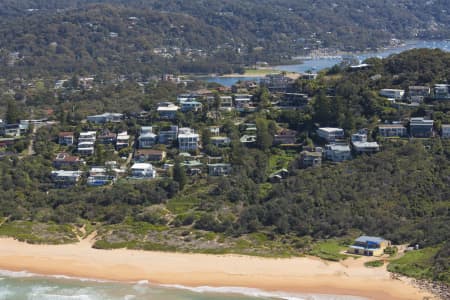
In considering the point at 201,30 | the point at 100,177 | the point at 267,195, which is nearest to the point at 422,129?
the point at 267,195

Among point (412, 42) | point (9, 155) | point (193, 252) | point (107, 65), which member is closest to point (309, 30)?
point (412, 42)

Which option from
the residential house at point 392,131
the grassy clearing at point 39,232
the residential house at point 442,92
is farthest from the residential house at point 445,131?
the grassy clearing at point 39,232

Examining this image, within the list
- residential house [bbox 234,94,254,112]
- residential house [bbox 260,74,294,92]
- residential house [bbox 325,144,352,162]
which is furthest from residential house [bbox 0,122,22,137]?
residential house [bbox 325,144,352,162]

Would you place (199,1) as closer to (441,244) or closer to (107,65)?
(107,65)

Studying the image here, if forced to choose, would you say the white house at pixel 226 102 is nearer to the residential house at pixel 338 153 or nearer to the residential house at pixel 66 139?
the residential house at pixel 66 139

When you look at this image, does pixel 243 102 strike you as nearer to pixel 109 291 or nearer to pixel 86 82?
pixel 109 291

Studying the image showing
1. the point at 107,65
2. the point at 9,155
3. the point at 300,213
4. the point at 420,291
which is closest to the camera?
the point at 420,291

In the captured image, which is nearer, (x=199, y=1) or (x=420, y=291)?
(x=420, y=291)
